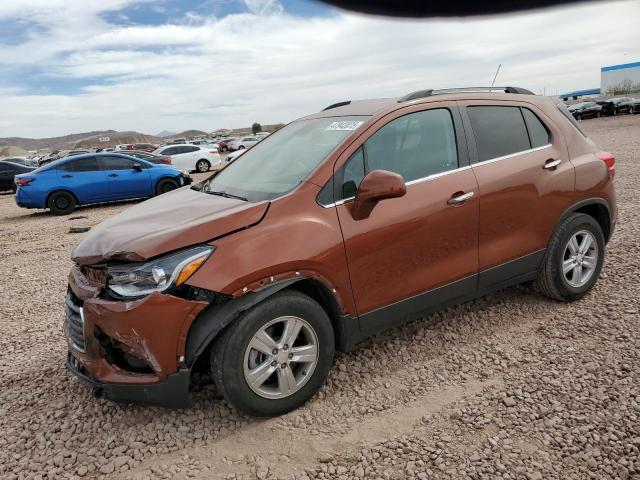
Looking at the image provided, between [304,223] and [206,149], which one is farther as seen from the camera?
A: [206,149]

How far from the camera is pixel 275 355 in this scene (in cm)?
282

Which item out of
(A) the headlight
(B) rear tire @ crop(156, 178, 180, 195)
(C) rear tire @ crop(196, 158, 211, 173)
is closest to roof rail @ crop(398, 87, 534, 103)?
(A) the headlight

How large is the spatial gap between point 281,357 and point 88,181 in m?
11.6

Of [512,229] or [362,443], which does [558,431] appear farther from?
[512,229]

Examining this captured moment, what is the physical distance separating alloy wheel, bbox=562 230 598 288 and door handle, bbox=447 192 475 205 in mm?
1224

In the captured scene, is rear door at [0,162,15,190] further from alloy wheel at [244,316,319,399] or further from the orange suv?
alloy wheel at [244,316,319,399]

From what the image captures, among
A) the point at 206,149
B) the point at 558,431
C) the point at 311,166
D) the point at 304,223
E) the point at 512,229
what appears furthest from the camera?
the point at 206,149

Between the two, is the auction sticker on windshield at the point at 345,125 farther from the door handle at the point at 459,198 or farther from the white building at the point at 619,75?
the white building at the point at 619,75

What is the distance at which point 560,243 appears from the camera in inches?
158

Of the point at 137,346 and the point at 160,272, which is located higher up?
the point at 160,272

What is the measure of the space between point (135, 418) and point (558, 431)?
7.87ft

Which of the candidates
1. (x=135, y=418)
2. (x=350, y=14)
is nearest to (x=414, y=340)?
(x=135, y=418)

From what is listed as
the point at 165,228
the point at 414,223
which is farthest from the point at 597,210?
the point at 165,228

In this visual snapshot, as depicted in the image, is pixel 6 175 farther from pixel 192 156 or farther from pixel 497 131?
pixel 497 131
